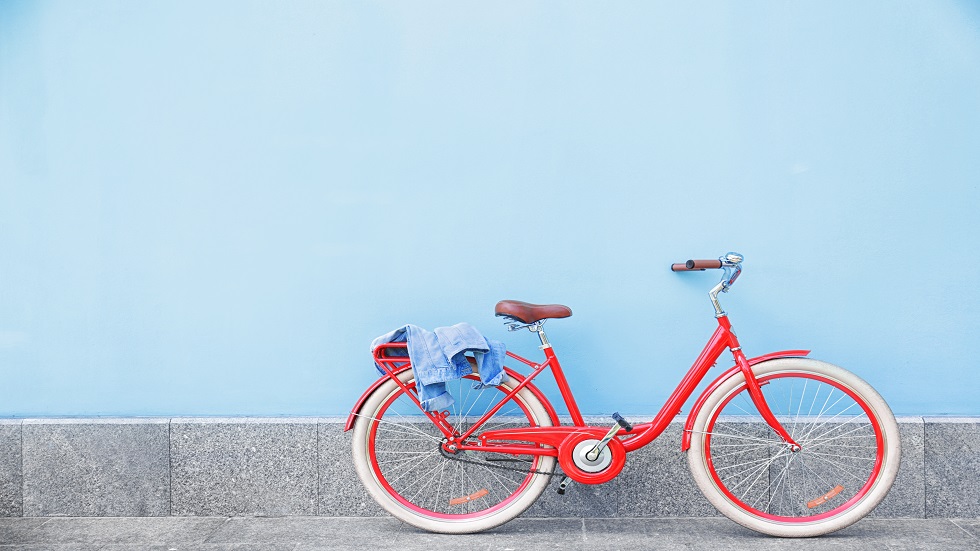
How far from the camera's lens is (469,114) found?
4.14 meters

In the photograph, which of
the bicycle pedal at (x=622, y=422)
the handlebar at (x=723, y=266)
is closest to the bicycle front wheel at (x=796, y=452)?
the bicycle pedal at (x=622, y=422)

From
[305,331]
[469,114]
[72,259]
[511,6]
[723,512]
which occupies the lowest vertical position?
[723,512]

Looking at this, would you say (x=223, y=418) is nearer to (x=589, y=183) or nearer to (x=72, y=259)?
(x=72, y=259)

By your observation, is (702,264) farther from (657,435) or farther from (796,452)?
(796,452)

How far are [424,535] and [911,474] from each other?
235 cm

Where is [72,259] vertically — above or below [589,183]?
below

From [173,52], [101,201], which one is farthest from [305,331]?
[173,52]

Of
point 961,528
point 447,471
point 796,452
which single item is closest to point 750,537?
point 796,452

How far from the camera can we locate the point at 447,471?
13.5 ft

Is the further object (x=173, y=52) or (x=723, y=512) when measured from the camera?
(x=173, y=52)

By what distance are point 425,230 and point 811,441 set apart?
2.14 m

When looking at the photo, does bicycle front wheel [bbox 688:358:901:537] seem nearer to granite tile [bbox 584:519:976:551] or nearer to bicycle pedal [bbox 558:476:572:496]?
granite tile [bbox 584:519:976:551]

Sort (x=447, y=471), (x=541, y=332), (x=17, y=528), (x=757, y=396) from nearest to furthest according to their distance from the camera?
(x=757, y=396) → (x=541, y=332) → (x=17, y=528) → (x=447, y=471)

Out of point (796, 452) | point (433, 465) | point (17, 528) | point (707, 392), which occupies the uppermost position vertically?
point (707, 392)
